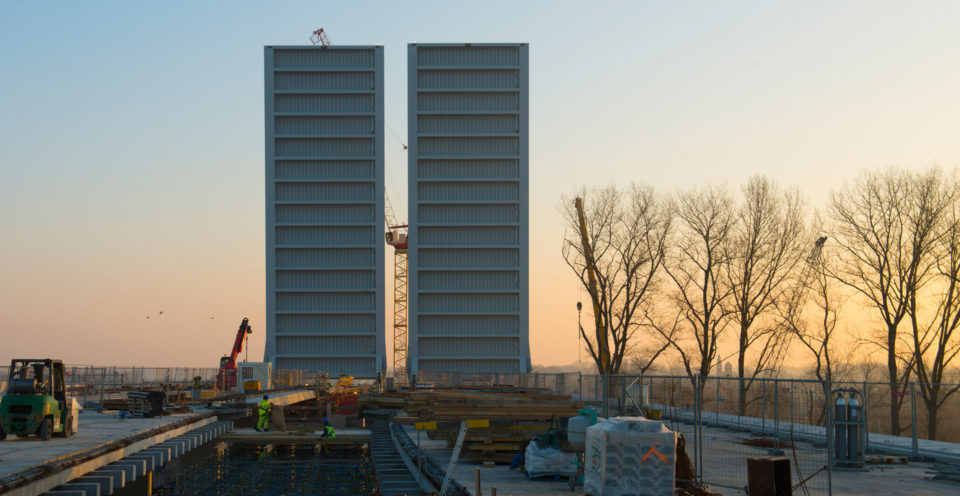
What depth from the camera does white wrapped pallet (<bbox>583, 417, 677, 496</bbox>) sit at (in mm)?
13805

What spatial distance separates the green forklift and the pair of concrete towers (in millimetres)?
47910

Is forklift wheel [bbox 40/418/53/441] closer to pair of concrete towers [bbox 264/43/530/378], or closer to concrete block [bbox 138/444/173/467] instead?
concrete block [bbox 138/444/173/467]

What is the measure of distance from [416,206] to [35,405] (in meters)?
50.2

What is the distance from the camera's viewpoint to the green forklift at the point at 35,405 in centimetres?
2392

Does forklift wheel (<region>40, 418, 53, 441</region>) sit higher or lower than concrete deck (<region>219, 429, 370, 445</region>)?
higher

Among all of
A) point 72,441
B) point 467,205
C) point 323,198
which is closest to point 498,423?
point 72,441

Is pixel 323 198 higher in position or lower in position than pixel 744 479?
higher

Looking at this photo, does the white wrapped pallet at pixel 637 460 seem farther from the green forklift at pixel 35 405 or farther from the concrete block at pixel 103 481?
the green forklift at pixel 35 405

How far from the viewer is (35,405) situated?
24141mm

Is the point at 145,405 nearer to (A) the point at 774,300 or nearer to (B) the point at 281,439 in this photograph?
(B) the point at 281,439

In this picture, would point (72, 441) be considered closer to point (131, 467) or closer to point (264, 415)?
point (131, 467)

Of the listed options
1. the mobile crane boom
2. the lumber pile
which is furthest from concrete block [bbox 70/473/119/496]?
the mobile crane boom

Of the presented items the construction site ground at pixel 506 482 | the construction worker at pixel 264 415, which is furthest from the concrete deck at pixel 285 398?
the construction site ground at pixel 506 482

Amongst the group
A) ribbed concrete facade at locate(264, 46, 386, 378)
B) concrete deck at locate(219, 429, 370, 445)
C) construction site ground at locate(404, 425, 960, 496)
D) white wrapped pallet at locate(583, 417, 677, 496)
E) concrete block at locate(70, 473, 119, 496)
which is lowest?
concrete deck at locate(219, 429, 370, 445)
